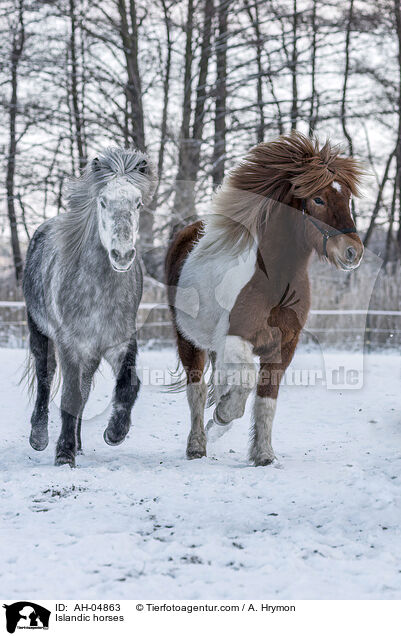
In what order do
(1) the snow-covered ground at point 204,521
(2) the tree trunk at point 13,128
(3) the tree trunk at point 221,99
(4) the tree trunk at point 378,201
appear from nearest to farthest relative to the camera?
(1) the snow-covered ground at point 204,521
(3) the tree trunk at point 221,99
(2) the tree trunk at point 13,128
(4) the tree trunk at point 378,201

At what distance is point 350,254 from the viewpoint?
4.07 m

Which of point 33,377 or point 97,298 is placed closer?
point 97,298

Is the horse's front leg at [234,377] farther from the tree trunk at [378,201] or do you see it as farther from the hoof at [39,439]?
the tree trunk at [378,201]

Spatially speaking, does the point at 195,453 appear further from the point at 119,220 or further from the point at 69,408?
the point at 119,220

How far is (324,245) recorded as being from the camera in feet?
13.8

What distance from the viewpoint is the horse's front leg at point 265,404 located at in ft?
15.0

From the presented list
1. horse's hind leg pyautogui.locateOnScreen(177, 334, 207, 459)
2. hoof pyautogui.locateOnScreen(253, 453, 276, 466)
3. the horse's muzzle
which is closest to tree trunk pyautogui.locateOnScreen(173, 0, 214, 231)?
horse's hind leg pyautogui.locateOnScreen(177, 334, 207, 459)

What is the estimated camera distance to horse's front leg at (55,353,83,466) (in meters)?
4.51

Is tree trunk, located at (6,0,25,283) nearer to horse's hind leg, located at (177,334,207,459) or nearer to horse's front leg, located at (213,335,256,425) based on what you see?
horse's hind leg, located at (177,334,207,459)

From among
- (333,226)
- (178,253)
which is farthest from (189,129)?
(333,226)

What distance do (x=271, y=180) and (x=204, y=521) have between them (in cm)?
230

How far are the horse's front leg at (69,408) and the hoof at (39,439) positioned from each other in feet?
1.78

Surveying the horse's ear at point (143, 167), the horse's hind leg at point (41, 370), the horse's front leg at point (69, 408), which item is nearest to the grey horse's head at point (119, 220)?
the horse's ear at point (143, 167)
